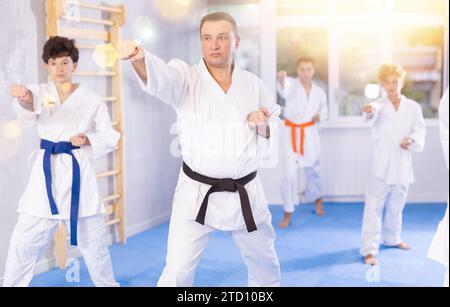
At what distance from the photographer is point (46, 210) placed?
2646mm

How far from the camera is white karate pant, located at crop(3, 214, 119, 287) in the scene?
262cm

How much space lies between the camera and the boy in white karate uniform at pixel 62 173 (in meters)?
2.64

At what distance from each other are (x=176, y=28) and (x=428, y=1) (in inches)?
90.9

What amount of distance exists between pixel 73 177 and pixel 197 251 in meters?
0.80

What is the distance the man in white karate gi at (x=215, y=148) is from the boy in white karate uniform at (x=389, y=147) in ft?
4.71

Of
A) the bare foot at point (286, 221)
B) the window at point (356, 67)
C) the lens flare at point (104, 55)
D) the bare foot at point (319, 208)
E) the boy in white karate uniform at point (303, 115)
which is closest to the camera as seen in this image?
the lens flare at point (104, 55)

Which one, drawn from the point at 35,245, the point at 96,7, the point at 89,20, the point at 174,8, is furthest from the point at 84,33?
the point at 35,245

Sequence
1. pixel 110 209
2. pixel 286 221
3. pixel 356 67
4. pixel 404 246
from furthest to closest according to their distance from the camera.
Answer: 1. pixel 356 67
2. pixel 286 221
3. pixel 110 209
4. pixel 404 246

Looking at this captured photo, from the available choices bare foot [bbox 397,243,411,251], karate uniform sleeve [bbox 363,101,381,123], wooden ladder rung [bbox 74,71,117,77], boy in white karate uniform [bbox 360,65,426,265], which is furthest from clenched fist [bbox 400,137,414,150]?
wooden ladder rung [bbox 74,71,117,77]

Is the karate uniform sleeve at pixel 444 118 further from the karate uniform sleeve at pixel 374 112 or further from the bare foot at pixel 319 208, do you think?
the bare foot at pixel 319 208

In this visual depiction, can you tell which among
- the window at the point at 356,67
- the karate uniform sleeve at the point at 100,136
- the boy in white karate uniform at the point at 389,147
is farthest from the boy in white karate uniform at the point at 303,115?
the karate uniform sleeve at the point at 100,136

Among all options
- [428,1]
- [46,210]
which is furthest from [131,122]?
[428,1]

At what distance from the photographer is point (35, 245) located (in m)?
2.63

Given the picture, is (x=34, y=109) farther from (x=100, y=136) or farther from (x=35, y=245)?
(x=35, y=245)
